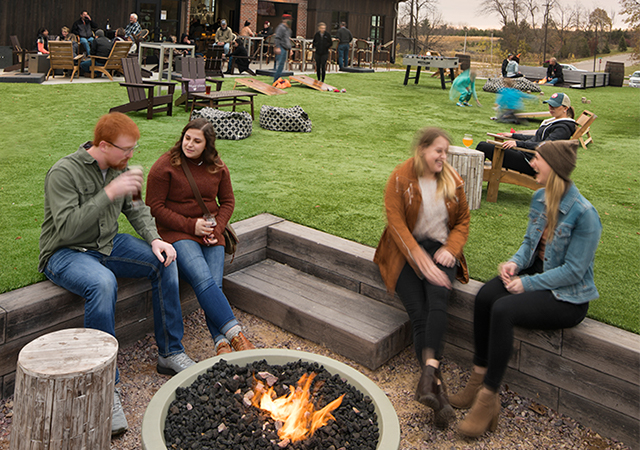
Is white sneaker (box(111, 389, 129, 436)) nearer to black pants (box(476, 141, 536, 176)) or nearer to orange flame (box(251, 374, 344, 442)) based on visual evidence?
orange flame (box(251, 374, 344, 442))

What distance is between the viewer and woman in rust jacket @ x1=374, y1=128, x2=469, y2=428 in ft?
11.4

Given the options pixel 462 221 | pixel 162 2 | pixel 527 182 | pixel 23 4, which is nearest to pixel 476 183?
pixel 527 182

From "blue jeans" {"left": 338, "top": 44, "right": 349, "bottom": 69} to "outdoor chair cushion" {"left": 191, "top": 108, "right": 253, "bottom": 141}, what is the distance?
13512 millimetres

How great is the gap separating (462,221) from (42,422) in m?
2.65

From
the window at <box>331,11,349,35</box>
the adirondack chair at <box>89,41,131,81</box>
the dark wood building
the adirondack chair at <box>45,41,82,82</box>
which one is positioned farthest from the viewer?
the window at <box>331,11,349,35</box>

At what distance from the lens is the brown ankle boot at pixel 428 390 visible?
Result: 305cm

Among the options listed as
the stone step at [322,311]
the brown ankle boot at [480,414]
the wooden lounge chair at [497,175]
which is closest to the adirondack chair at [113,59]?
the wooden lounge chair at [497,175]

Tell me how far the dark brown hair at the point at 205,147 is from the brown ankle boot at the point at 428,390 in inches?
76.9

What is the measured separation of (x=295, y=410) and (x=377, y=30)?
30.7m

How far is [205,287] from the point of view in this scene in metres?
3.61

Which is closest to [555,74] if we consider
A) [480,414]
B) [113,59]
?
[113,59]

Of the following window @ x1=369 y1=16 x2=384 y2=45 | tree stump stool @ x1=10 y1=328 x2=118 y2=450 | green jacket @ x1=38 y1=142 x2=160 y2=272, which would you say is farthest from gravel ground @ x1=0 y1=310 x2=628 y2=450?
window @ x1=369 y1=16 x2=384 y2=45

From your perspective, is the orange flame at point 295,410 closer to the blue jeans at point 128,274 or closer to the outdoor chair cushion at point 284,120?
the blue jeans at point 128,274

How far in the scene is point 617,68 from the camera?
894 inches
